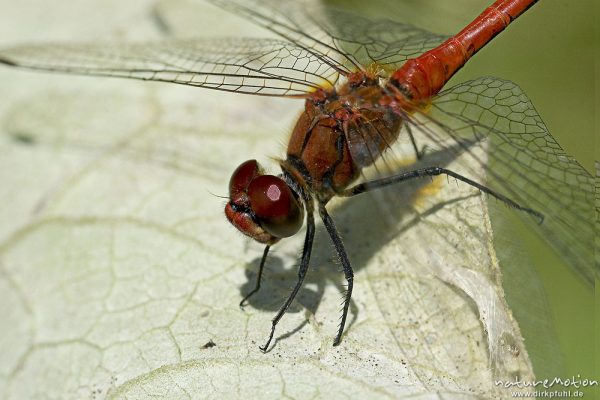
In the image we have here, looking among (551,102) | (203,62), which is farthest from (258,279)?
(551,102)

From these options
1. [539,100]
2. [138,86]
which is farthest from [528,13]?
[138,86]

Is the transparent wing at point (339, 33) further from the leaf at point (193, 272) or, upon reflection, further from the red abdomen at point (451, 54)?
the leaf at point (193, 272)

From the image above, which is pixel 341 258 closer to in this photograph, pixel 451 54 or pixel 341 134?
pixel 341 134

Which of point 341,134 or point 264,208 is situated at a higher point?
point 341,134

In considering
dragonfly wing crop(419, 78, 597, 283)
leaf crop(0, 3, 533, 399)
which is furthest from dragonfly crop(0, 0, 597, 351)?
leaf crop(0, 3, 533, 399)

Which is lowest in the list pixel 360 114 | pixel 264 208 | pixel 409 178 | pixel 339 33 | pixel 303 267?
pixel 303 267

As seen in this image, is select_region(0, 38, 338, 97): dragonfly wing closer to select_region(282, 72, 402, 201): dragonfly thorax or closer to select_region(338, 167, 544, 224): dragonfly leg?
select_region(282, 72, 402, 201): dragonfly thorax
